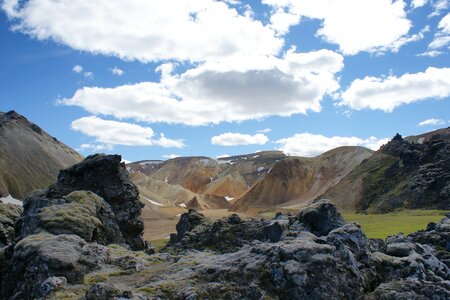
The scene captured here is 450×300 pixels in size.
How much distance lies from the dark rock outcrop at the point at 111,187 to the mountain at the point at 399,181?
8119 centimetres

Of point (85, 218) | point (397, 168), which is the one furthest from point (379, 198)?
point (85, 218)

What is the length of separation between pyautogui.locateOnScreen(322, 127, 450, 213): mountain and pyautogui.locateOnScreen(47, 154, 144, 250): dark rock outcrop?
81.2 meters

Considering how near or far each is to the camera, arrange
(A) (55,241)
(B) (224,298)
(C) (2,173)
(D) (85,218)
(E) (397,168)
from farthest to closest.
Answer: (C) (2,173), (E) (397,168), (D) (85,218), (A) (55,241), (B) (224,298)

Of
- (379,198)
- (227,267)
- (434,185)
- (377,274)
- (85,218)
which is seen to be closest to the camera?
(227,267)

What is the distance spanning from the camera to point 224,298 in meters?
16.2

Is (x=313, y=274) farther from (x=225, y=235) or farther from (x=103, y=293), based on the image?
(x=225, y=235)

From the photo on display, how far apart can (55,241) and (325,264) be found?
12.3 metres

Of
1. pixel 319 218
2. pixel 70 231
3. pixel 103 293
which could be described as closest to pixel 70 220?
pixel 70 231

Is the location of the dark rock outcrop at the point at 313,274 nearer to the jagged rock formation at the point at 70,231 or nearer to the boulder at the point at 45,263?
the boulder at the point at 45,263

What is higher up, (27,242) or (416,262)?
(27,242)

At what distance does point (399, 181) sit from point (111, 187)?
348 feet

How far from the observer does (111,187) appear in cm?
4662

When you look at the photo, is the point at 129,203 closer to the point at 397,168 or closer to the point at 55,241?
the point at 55,241

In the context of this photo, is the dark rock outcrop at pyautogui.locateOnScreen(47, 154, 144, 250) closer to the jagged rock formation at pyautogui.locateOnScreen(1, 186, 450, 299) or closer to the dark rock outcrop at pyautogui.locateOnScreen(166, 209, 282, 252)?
the dark rock outcrop at pyautogui.locateOnScreen(166, 209, 282, 252)
